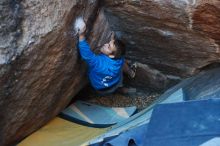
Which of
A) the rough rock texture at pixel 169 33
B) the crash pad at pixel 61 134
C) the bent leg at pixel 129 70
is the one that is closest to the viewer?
the rough rock texture at pixel 169 33

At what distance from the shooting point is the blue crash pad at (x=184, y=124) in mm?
2812

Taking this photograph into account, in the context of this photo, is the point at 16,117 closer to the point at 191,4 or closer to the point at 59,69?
the point at 59,69

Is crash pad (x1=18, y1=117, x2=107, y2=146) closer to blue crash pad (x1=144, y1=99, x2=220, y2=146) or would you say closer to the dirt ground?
the dirt ground

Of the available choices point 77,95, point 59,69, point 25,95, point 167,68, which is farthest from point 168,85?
point 25,95

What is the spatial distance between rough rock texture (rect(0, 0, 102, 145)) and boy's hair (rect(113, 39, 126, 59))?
401mm

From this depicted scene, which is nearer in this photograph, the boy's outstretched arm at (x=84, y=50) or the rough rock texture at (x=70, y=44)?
the rough rock texture at (x=70, y=44)

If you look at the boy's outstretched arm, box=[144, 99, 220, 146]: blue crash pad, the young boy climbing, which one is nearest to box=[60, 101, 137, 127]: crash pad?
the young boy climbing

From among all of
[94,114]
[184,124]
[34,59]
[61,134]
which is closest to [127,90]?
[94,114]

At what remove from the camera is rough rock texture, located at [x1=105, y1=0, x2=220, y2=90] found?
3.59 m

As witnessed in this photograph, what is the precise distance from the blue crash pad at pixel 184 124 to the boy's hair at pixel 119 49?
3.81ft

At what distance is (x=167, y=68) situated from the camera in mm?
4336

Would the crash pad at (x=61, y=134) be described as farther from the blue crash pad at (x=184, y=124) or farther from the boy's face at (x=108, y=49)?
the blue crash pad at (x=184, y=124)

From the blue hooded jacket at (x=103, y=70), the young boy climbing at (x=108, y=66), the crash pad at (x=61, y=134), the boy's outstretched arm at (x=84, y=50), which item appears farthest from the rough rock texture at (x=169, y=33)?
the crash pad at (x=61, y=134)

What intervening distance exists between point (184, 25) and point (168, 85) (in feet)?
3.00
